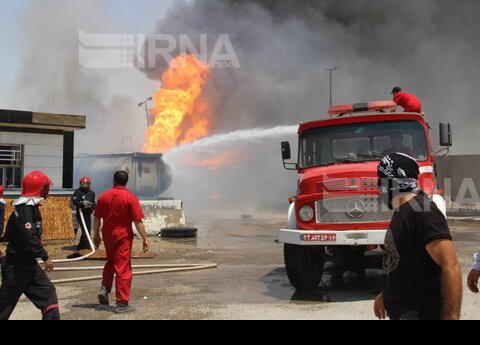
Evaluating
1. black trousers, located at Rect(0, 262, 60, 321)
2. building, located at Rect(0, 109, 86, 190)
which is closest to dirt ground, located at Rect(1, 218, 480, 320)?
black trousers, located at Rect(0, 262, 60, 321)

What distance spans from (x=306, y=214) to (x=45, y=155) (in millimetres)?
9206

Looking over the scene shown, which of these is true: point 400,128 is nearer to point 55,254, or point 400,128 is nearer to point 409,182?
point 409,182

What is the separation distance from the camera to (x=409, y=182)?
8.29 feet

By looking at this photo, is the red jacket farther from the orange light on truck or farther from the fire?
the fire

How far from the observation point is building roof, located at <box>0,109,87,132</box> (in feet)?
40.3

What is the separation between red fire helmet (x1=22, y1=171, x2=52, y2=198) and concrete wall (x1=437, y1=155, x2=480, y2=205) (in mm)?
26579

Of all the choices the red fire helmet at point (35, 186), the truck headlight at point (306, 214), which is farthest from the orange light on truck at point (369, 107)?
the red fire helmet at point (35, 186)

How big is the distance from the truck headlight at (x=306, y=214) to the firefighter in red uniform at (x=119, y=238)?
207 cm

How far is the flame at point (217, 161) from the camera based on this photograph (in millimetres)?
30358

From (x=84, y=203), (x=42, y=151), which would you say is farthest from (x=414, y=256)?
(x=42, y=151)

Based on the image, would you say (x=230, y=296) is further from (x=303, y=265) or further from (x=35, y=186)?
(x=35, y=186)

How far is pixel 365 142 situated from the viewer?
6957mm
